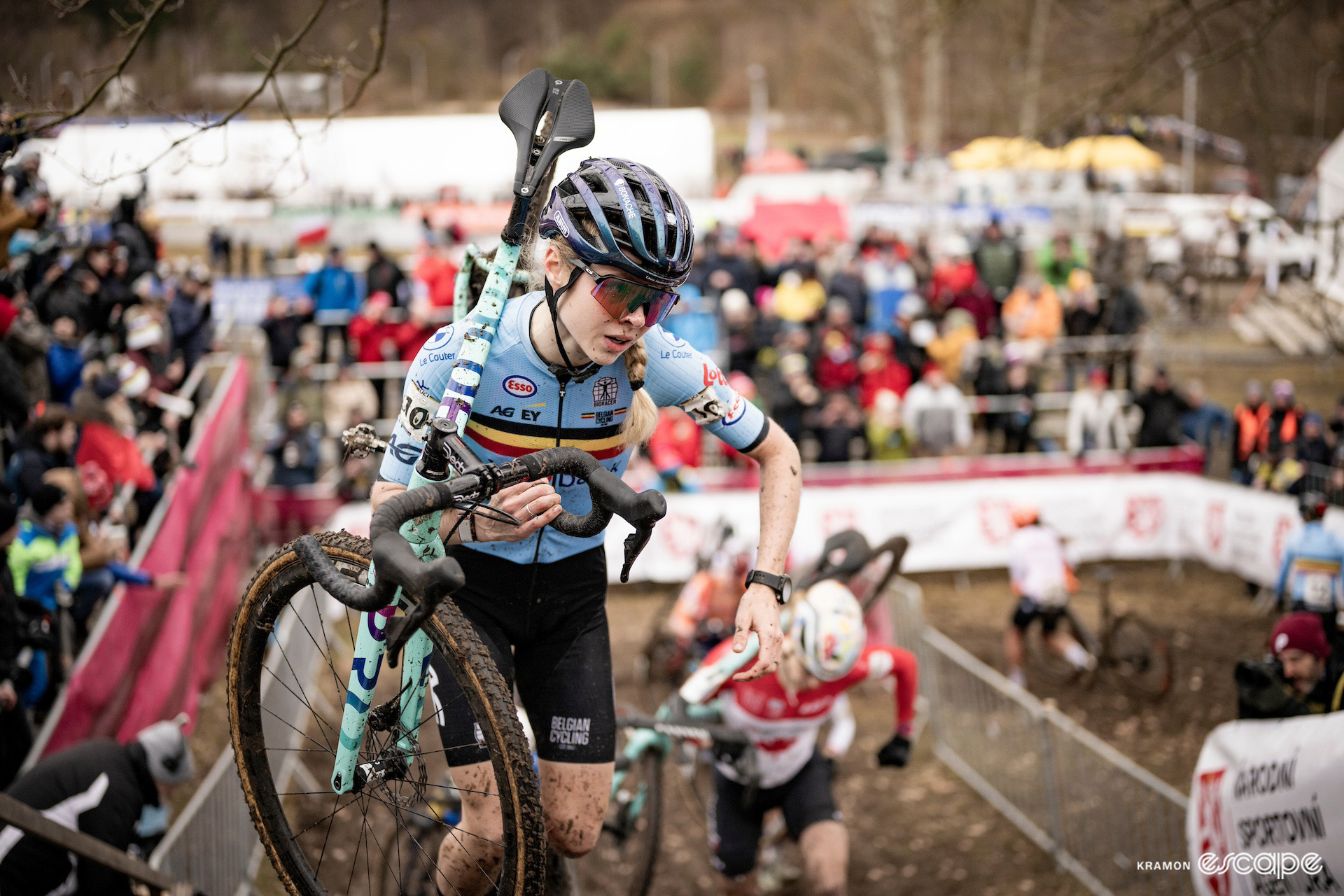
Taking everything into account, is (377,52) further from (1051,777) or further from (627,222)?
(1051,777)

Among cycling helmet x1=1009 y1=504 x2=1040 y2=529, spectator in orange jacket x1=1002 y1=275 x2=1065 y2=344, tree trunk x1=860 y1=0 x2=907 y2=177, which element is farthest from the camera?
tree trunk x1=860 y1=0 x2=907 y2=177

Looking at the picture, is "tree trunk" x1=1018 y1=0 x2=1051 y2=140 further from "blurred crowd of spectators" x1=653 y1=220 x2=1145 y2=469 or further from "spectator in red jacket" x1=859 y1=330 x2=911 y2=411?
"spectator in red jacket" x1=859 y1=330 x2=911 y2=411

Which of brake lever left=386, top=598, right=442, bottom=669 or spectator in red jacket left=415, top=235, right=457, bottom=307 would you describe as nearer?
brake lever left=386, top=598, right=442, bottom=669

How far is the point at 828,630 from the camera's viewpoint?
6.37 meters

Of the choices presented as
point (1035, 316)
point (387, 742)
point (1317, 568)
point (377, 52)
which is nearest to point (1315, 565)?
point (1317, 568)

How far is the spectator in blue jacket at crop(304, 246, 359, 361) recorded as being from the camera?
17219 mm

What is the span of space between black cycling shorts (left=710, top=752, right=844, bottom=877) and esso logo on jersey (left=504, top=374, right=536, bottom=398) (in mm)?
4201

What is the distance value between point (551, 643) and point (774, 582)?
0.83 meters

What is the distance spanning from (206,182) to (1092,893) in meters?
36.8

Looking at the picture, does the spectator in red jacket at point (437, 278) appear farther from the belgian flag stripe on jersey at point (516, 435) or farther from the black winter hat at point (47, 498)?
the belgian flag stripe on jersey at point (516, 435)

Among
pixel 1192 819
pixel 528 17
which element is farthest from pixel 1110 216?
pixel 528 17

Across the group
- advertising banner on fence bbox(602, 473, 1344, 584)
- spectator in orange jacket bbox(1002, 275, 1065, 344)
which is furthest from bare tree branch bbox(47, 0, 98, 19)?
spectator in orange jacket bbox(1002, 275, 1065, 344)

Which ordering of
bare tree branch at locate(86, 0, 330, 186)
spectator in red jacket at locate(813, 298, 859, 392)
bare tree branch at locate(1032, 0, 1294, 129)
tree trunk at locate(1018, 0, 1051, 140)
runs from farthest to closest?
tree trunk at locate(1018, 0, 1051, 140)
spectator in red jacket at locate(813, 298, 859, 392)
bare tree branch at locate(1032, 0, 1294, 129)
bare tree branch at locate(86, 0, 330, 186)

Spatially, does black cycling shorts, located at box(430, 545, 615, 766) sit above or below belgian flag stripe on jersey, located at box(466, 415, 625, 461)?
below
